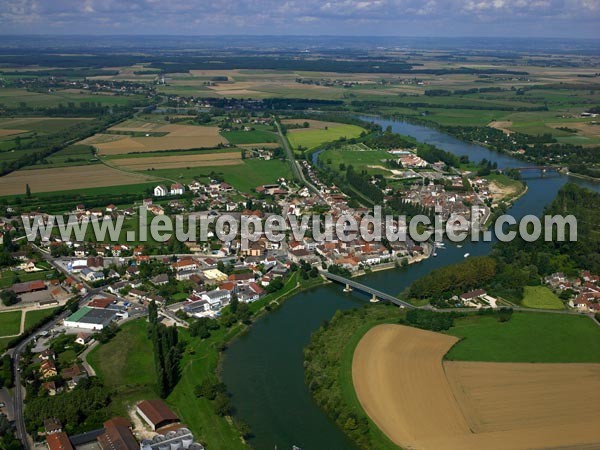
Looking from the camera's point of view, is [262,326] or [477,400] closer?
[477,400]

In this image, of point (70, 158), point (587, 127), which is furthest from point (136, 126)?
point (587, 127)

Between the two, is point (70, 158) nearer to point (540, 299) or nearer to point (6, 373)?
point (6, 373)

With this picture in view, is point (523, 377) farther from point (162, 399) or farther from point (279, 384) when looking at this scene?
point (162, 399)

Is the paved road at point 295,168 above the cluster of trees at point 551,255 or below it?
above

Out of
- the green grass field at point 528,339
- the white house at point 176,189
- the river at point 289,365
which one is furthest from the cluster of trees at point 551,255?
the white house at point 176,189

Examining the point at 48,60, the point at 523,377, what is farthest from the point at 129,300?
the point at 48,60

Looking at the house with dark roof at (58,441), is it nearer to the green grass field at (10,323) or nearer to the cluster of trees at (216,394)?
the cluster of trees at (216,394)

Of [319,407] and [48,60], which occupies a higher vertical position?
[48,60]

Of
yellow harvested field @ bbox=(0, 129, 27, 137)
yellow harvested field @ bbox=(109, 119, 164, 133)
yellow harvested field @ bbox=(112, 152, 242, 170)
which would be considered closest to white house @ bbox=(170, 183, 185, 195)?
yellow harvested field @ bbox=(112, 152, 242, 170)
